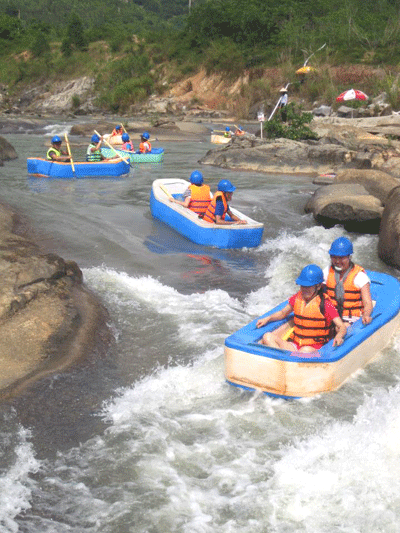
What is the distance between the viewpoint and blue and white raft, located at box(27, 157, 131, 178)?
15266mm

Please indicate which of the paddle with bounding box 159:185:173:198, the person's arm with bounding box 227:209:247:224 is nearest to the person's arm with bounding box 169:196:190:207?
the paddle with bounding box 159:185:173:198

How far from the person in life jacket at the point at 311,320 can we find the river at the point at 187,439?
424 millimetres

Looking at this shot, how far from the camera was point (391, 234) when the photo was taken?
9148 mm

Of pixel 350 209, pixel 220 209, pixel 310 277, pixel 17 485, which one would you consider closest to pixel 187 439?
pixel 17 485

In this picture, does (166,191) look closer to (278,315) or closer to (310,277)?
(278,315)

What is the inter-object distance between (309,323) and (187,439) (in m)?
1.42

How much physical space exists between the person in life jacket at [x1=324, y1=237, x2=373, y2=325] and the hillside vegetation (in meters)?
17.2

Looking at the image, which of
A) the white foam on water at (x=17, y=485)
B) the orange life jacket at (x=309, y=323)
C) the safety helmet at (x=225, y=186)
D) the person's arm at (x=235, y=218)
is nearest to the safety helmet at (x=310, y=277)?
the orange life jacket at (x=309, y=323)

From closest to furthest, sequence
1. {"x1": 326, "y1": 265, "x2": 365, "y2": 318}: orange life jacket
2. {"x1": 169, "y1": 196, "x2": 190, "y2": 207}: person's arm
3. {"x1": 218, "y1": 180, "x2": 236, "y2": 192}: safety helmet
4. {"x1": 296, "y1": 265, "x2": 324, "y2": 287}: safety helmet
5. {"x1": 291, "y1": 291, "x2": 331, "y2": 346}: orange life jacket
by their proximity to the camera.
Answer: {"x1": 296, "y1": 265, "x2": 324, "y2": 287}: safety helmet, {"x1": 291, "y1": 291, "x2": 331, "y2": 346}: orange life jacket, {"x1": 326, "y1": 265, "x2": 365, "y2": 318}: orange life jacket, {"x1": 218, "y1": 180, "x2": 236, "y2": 192}: safety helmet, {"x1": 169, "y1": 196, "x2": 190, "y2": 207}: person's arm

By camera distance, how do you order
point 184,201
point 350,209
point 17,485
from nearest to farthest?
1. point 17,485
2. point 350,209
3. point 184,201

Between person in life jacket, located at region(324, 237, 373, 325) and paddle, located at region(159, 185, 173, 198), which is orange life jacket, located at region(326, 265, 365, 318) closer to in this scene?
person in life jacket, located at region(324, 237, 373, 325)

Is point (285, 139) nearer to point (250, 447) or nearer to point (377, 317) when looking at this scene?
point (377, 317)

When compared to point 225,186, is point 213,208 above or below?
below

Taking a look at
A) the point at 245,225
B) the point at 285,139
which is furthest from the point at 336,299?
the point at 285,139
